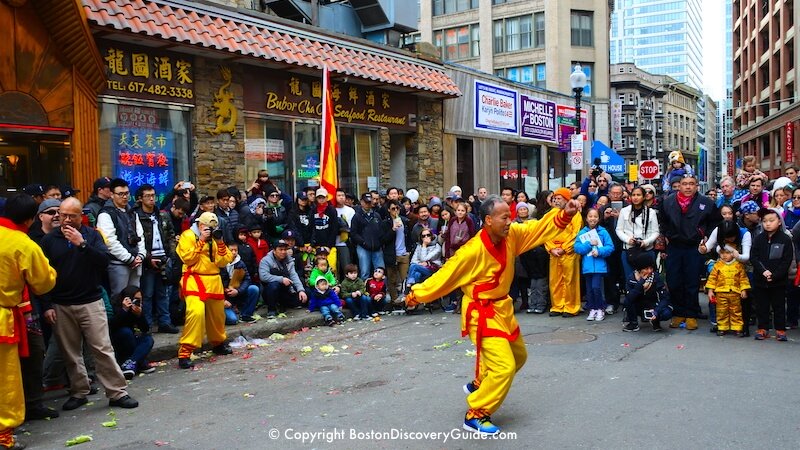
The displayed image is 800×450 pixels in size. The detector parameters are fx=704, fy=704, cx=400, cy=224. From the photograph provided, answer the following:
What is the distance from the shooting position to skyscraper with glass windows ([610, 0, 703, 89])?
156125 millimetres

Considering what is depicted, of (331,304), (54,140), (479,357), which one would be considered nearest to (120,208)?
(54,140)

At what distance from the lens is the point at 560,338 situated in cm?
926

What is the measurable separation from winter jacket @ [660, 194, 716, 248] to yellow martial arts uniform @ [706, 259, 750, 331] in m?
0.50

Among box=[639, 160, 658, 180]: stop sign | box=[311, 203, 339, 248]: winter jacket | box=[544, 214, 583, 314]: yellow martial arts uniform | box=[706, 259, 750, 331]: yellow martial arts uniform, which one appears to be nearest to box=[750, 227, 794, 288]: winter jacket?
box=[706, 259, 750, 331]: yellow martial arts uniform

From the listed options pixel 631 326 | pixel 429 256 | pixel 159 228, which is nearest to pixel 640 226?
pixel 631 326

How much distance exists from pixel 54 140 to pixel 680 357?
30.9ft

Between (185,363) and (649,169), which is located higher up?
(649,169)

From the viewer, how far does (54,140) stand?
10.9 meters

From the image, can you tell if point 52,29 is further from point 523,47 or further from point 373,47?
point 523,47

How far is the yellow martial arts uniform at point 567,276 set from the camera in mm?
11320

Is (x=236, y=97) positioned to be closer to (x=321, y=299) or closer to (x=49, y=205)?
(x=321, y=299)

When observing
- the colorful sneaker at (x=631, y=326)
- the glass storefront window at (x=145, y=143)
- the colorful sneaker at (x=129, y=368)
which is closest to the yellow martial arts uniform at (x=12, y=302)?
the colorful sneaker at (x=129, y=368)

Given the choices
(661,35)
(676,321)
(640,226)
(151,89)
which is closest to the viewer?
(676,321)

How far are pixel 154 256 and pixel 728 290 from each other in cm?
755
